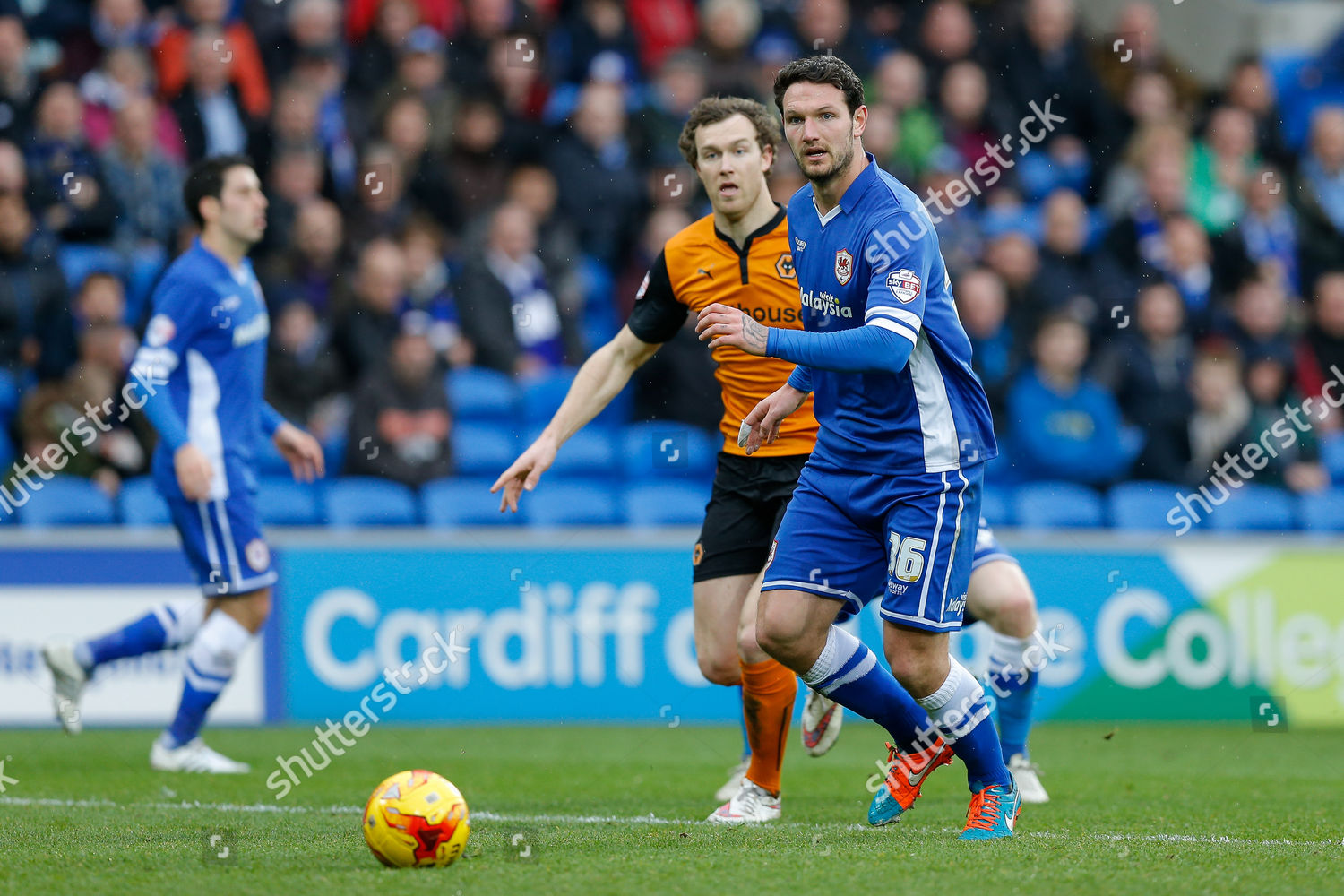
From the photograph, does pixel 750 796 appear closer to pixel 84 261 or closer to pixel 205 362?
pixel 205 362

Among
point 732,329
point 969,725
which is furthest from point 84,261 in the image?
point 969,725

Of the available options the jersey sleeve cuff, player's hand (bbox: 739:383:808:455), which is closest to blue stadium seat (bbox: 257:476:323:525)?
player's hand (bbox: 739:383:808:455)

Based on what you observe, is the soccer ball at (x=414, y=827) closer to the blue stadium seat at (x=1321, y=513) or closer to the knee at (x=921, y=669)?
the knee at (x=921, y=669)

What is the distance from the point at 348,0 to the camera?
500 inches

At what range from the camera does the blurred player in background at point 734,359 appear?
20.2 ft

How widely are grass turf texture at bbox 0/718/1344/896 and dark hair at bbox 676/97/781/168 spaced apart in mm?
2640

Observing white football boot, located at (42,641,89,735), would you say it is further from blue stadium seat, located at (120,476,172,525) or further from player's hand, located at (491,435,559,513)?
player's hand, located at (491,435,559,513)

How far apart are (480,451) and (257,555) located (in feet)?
10.7

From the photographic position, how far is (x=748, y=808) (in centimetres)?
586

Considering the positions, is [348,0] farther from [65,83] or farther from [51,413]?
[51,413]

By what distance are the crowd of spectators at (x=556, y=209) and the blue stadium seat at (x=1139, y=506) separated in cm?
27

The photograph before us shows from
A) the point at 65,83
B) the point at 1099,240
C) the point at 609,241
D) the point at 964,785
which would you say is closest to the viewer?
the point at 964,785

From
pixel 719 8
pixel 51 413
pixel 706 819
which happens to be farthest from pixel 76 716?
pixel 719 8

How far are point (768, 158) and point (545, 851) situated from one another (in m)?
2.92
